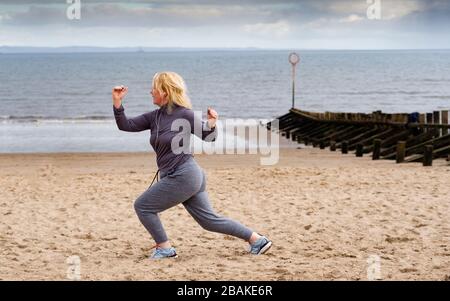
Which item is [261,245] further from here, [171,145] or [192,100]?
[192,100]

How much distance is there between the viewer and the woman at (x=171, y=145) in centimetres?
754

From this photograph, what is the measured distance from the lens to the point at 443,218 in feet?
35.4

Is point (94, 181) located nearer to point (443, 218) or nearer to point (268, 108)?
point (443, 218)

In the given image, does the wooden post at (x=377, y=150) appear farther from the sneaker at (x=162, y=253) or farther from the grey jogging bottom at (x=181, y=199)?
the sneaker at (x=162, y=253)

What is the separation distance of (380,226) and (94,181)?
7097 mm

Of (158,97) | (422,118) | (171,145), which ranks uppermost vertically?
(158,97)

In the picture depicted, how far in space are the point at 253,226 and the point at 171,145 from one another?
Answer: 3.27m

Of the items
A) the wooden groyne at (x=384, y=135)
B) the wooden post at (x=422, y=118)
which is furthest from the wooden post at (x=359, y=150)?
the wooden post at (x=422, y=118)

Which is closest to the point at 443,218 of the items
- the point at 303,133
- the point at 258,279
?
the point at 258,279

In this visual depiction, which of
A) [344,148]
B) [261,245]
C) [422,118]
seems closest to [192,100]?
[344,148]

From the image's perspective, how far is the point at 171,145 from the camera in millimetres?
7676

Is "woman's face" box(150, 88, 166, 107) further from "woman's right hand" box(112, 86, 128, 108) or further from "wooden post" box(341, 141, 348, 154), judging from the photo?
"wooden post" box(341, 141, 348, 154)

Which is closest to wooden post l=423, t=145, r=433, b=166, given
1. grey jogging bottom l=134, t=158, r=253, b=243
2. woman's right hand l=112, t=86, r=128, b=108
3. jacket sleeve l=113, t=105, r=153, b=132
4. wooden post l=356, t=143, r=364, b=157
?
wooden post l=356, t=143, r=364, b=157

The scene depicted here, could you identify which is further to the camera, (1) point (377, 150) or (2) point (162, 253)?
(1) point (377, 150)
